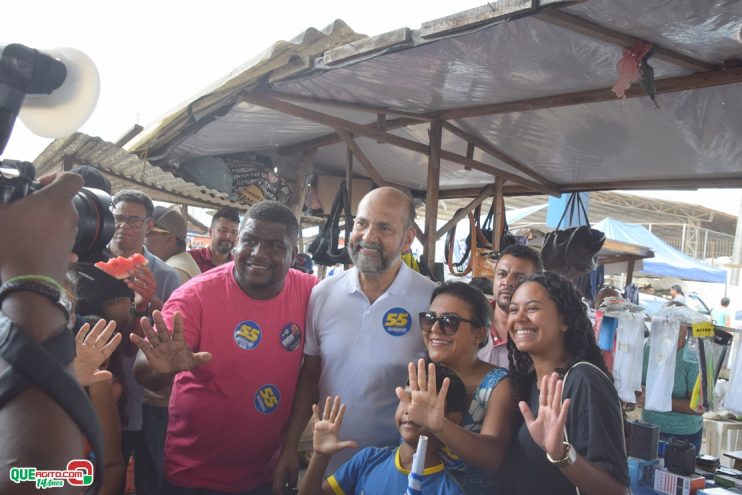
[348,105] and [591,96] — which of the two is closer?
[591,96]

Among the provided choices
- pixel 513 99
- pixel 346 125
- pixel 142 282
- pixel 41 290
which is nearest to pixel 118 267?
pixel 142 282

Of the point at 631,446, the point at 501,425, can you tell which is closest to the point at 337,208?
the point at 631,446

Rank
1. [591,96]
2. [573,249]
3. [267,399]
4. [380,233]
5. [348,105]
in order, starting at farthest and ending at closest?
[573,249], [348,105], [591,96], [380,233], [267,399]

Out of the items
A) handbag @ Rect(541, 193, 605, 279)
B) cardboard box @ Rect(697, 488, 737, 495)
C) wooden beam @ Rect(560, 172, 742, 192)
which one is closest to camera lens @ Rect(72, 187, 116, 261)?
cardboard box @ Rect(697, 488, 737, 495)

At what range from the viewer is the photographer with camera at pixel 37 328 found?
81cm

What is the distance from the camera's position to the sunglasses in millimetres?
2230

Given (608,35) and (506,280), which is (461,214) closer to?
(506,280)

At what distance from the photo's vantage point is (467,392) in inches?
84.9

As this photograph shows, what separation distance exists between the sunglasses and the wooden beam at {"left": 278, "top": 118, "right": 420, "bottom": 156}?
10.3ft

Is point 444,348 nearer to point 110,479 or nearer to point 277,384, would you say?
point 277,384

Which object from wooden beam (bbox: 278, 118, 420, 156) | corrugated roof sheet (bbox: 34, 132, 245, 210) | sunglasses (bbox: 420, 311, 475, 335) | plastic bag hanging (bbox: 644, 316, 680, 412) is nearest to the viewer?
sunglasses (bbox: 420, 311, 475, 335)

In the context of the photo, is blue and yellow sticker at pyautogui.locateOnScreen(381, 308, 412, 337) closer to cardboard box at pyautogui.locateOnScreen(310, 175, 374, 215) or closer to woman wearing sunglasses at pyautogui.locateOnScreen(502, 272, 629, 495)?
woman wearing sunglasses at pyautogui.locateOnScreen(502, 272, 629, 495)

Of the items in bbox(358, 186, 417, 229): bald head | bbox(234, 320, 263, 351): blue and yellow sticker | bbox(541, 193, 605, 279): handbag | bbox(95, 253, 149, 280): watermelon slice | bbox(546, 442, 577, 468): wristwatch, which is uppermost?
A: bbox(541, 193, 605, 279): handbag

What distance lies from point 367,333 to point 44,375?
171 cm
